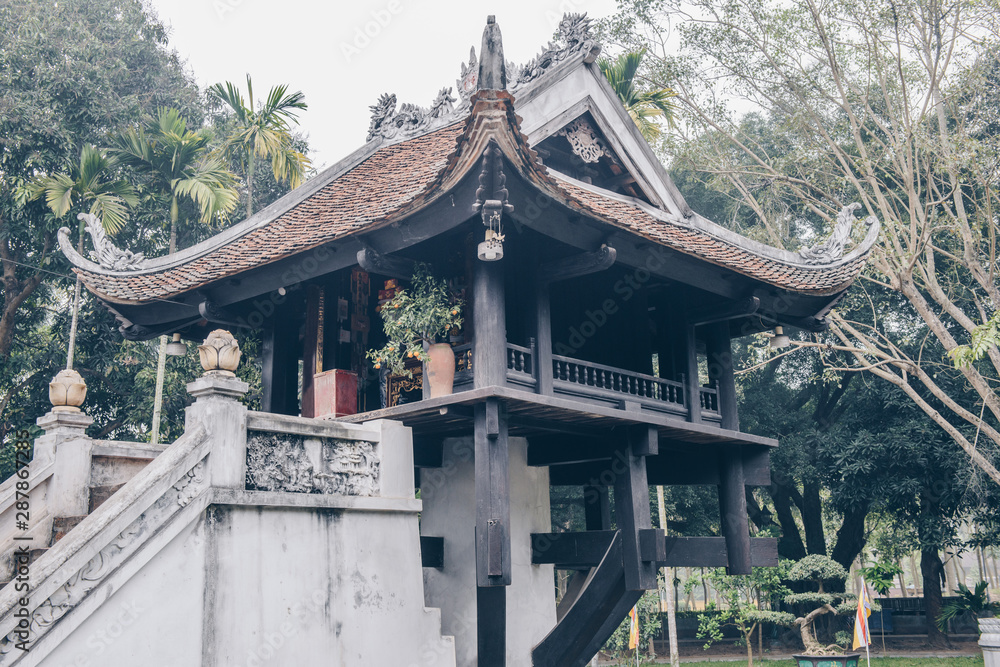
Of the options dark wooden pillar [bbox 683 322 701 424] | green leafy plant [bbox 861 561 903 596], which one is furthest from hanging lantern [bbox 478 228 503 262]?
green leafy plant [bbox 861 561 903 596]

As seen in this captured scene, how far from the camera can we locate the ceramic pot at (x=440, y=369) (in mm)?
8266

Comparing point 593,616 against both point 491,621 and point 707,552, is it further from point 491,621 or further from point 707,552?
point 707,552

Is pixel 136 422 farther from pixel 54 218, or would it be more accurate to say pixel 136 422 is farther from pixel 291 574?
pixel 291 574

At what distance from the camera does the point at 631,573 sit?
9094 mm

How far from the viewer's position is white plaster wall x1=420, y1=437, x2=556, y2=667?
9.62m

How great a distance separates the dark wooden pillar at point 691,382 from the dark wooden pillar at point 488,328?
3033 millimetres

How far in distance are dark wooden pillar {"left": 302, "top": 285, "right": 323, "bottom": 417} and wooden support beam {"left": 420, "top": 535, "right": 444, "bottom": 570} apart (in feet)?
6.30

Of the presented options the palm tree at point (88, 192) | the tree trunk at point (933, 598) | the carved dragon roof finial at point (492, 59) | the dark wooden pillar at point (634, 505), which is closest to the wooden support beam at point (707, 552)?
the dark wooden pillar at point (634, 505)

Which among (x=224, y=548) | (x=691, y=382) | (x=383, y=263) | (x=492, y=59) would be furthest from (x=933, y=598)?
(x=224, y=548)

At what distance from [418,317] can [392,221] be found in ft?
3.17

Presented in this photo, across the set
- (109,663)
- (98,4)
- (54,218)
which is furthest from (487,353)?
(98,4)

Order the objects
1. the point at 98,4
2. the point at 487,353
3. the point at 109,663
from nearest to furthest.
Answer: the point at 109,663
the point at 487,353
the point at 98,4

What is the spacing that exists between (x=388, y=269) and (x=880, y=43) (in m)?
13.3

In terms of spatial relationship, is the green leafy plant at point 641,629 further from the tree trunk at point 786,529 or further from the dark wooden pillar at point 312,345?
the dark wooden pillar at point 312,345
